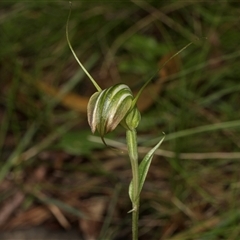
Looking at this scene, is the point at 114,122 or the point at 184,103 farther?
the point at 184,103

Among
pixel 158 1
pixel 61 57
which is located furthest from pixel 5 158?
pixel 158 1

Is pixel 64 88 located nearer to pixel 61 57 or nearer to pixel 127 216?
pixel 61 57

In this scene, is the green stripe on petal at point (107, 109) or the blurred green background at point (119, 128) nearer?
the green stripe on petal at point (107, 109)

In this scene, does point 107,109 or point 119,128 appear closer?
point 107,109

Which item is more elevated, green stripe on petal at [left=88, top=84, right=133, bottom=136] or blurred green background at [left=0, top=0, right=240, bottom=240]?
green stripe on petal at [left=88, top=84, right=133, bottom=136]

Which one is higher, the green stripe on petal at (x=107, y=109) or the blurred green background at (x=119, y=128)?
the green stripe on petal at (x=107, y=109)

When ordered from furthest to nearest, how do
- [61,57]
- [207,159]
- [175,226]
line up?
[61,57] → [207,159] → [175,226]

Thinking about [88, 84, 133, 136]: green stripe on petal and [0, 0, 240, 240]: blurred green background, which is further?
[0, 0, 240, 240]: blurred green background

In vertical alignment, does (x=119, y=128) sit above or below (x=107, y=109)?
below
